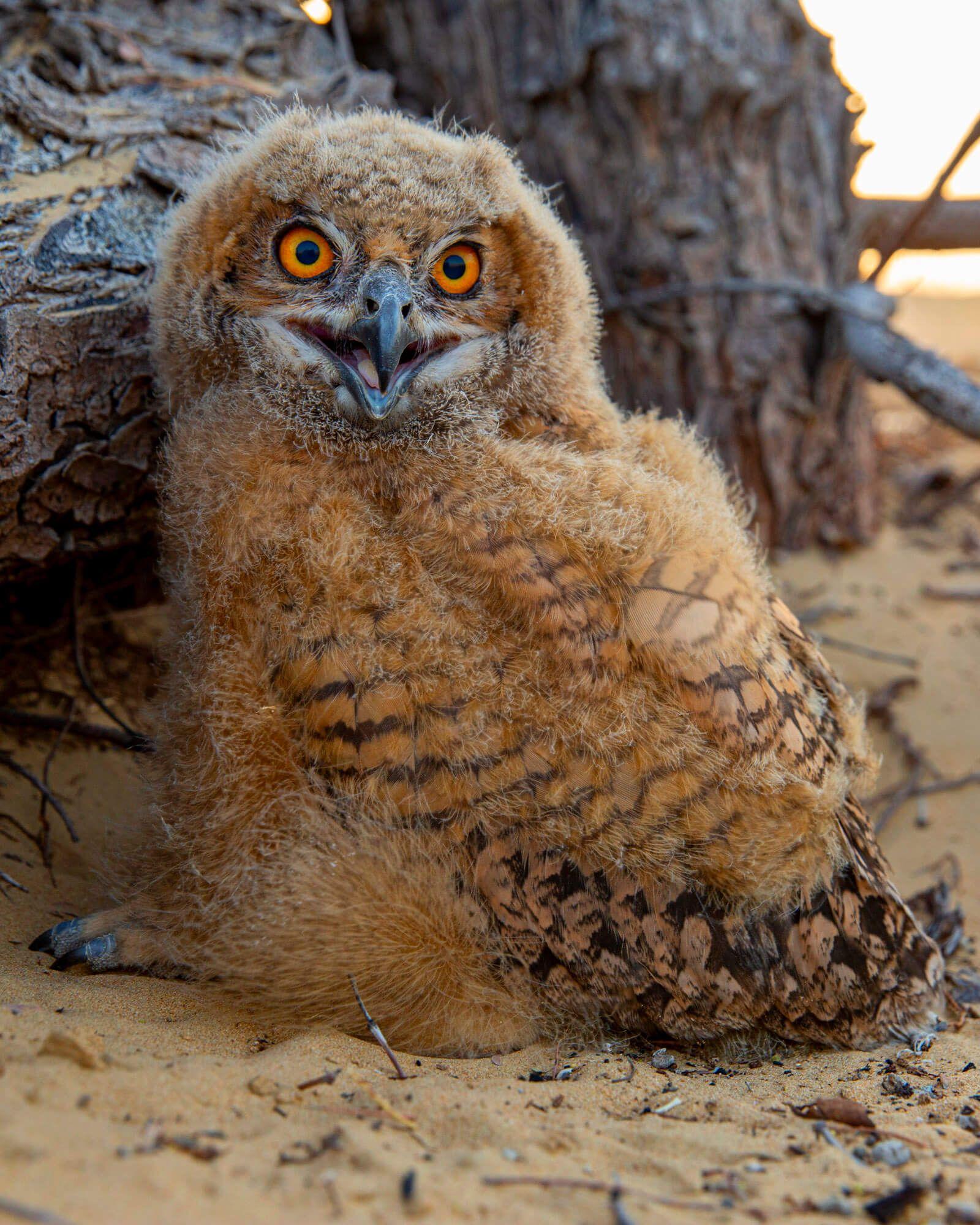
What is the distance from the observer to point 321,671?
232 centimetres

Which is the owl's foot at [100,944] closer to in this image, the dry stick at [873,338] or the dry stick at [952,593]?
the dry stick at [873,338]

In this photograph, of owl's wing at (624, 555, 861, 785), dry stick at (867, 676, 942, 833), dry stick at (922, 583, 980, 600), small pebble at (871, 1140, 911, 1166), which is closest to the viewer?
small pebble at (871, 1140, 911, 1166)

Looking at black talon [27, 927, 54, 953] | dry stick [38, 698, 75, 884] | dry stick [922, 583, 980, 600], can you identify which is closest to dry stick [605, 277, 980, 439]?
dry stick [922, 583, 980, 600]

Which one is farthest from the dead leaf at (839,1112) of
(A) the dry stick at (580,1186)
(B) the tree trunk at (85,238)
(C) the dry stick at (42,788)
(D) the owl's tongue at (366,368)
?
(B) the tree trunk at (85,238)

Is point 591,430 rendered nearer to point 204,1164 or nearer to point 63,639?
point 204,1164

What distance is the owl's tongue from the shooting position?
2.48 meters

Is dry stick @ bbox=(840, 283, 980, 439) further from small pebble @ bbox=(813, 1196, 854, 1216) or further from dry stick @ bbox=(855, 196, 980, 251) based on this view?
small pebble @ bbox=(813, 1196, 854, 1216)

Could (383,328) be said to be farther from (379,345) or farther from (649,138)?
Result: (649,138)

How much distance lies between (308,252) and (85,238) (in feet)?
3.02

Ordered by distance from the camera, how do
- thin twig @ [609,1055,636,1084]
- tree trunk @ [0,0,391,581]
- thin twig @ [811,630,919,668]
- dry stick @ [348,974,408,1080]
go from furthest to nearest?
1. thin twig @ [811,630,919,668]
2. tree trunk @ [0,0,391,581]
3. thin twig @ [609,1055,636,1084]
4. dry stick @ [348,974,408,1080]

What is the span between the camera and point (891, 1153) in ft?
6.09

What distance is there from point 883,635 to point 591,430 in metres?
2.54

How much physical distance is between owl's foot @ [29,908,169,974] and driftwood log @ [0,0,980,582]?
4.09ft

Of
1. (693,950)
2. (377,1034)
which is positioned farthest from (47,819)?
(693,950)
